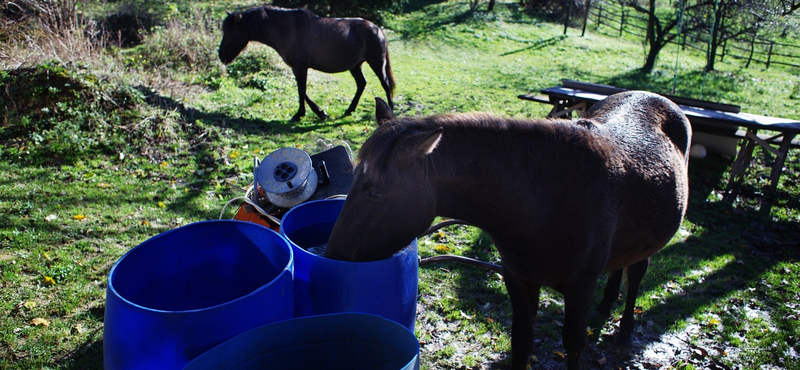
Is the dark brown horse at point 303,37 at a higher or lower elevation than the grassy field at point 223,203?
higher

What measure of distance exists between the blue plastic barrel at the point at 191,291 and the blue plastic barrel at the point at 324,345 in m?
0.16

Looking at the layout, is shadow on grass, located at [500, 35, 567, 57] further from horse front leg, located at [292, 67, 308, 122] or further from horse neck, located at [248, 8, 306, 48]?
horse front leg, located at [292, 67, 308, 122]

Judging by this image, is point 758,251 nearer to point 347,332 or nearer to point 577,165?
point 577,165

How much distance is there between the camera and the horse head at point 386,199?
2279mm

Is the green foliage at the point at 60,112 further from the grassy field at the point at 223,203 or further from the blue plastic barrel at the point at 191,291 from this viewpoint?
the blue plastic barrel at the point at 191,291

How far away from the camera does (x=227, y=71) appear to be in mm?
11047

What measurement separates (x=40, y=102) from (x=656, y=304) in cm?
834

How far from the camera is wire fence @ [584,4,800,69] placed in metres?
18.1

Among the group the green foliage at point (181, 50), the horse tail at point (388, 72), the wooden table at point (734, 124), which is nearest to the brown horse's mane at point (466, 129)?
the wooden table at point (734, 124)

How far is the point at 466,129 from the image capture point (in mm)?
2480

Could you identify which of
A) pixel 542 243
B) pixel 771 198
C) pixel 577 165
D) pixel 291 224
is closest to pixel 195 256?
pixel 291 224

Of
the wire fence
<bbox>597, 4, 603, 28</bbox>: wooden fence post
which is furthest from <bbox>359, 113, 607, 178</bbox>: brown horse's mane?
<bbox>597, 4, 603, 28</bbox>: wooden fence post

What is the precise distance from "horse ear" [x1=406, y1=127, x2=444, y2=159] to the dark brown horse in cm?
698

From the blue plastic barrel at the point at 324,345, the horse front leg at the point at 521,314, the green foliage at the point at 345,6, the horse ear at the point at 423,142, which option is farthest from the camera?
the green foliage at the point at 345,6
